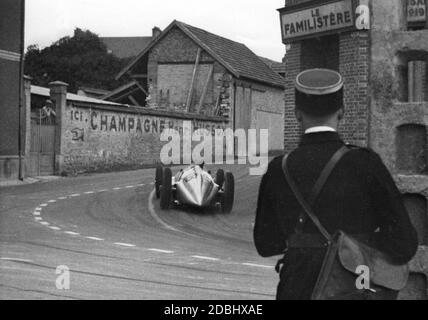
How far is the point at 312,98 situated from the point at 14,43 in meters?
21.4

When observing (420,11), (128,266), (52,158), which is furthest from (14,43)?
(420,11)

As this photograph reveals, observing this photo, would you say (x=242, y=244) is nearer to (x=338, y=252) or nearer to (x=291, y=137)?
(x=291, y=137)

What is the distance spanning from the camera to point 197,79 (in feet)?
133

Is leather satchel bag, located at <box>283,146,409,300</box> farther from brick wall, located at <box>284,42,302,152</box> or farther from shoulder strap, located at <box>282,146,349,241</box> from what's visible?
brick wall, located at <box>284,42,302,152</box>

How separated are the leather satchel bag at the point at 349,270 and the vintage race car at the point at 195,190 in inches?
524

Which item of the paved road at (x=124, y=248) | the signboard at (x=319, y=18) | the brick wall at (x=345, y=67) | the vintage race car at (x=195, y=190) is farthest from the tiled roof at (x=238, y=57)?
the signboard at (x=319, y=18)

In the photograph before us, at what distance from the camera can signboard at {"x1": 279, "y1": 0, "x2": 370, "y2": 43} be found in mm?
12680

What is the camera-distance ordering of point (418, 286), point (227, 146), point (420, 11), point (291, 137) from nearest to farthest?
point (418, 286) < point (420, 11) < point (291, 137) < point (227, 146)

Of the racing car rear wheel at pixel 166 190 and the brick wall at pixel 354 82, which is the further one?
the racing car rear wheel at pixel 166 190

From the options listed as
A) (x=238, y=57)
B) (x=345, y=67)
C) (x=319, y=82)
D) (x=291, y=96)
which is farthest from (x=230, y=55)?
(x=319, y=82)

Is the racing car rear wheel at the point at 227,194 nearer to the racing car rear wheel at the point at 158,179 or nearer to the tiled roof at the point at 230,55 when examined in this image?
the racing car rear wheel at the point at 158,179

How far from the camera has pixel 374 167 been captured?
276 cm

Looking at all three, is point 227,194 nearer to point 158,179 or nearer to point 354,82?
point 158,179

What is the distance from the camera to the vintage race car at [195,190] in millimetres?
16094
